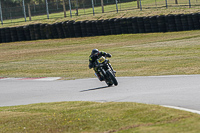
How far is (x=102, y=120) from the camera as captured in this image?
7727 mm

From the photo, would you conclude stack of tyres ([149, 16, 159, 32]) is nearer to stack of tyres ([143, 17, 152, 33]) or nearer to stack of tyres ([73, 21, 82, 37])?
stack of tyres ([143, 17, 152, 33])

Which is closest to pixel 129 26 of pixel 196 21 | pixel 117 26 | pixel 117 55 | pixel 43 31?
pixel 117 26

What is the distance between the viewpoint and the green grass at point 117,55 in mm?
17156

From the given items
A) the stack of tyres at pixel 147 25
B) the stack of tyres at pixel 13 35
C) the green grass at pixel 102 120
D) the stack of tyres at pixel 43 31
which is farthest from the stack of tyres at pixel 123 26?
the green grass at pixel 102 120

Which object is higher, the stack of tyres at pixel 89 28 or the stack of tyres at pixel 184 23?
the stack of tyres at pixel 184 23

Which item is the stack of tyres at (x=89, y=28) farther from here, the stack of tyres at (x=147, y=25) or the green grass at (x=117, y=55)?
the stack of tyres at (x=147, y=25)

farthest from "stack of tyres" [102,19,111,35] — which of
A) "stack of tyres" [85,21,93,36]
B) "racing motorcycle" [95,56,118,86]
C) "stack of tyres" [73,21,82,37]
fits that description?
"racing motorcycle" [95,56,118,86]

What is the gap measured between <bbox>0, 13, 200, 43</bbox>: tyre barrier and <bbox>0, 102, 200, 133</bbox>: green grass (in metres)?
19.9

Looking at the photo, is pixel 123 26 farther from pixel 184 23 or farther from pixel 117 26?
pixel 184 23

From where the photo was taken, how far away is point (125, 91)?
11.9 metres

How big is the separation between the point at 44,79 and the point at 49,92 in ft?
11.5

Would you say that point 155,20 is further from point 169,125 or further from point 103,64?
point 169,125

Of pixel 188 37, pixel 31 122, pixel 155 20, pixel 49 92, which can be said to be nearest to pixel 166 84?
pixel 49 92

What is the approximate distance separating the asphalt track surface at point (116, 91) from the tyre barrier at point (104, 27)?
1470cm
